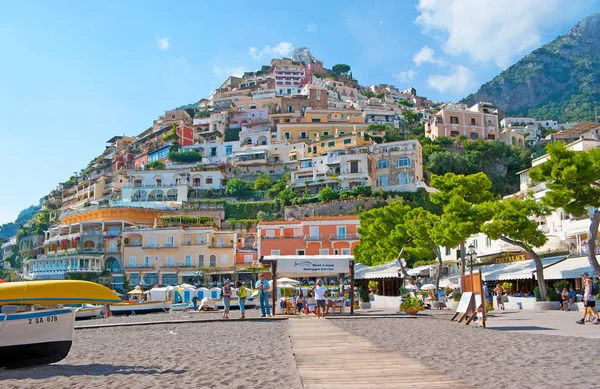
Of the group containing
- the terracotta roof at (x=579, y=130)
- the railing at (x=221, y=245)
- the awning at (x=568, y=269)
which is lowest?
the awning at (x=568, y=269)

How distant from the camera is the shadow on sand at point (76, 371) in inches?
372

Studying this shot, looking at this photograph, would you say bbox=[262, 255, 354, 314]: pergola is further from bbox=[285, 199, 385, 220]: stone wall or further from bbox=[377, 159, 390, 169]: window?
bbox=[377, 159, 390, 169]: window

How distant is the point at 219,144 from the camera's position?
9312 centimetres

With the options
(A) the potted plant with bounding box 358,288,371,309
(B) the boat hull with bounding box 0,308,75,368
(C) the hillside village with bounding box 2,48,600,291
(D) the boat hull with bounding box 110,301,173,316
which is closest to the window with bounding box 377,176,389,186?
(C) the hillside village with bounding box 2,48,600,291

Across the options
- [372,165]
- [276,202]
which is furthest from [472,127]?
[276,202]

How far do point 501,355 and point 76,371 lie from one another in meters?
7.10

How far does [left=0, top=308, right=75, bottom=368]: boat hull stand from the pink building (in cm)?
8367

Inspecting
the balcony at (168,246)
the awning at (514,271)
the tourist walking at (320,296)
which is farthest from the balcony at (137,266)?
the tourist walking at (320,296)

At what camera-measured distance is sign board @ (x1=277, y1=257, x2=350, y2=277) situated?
22891 mm

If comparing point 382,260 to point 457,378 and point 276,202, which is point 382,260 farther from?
point 457,378

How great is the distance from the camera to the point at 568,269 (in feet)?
85.8

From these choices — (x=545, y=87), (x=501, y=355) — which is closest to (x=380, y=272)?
(x=501, y=355)

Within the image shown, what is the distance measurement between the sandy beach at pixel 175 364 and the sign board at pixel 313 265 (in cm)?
630

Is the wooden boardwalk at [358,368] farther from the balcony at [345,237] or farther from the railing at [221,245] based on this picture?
the railing at [221,245]
